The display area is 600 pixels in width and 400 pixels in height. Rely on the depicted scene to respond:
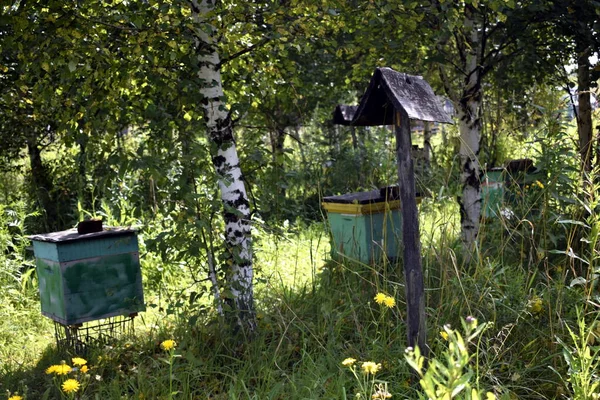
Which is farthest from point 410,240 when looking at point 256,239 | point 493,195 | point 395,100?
point 493,195

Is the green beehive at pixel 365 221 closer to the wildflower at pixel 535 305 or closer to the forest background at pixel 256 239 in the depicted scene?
the forest background at pixel 256 239

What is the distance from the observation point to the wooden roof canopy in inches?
137

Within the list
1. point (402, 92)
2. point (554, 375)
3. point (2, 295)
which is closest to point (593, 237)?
point (554, 375)

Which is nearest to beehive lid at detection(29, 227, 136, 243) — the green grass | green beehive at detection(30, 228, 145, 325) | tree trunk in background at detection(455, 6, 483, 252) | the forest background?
green beehive at detection(30, 228, 145, 325)

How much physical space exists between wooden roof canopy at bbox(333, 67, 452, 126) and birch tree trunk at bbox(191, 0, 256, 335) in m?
1.01

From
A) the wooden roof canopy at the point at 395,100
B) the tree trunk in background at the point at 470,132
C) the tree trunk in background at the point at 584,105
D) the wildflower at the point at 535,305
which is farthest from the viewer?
the tree trunk in background at the point at 584,105

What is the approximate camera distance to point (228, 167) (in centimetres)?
449

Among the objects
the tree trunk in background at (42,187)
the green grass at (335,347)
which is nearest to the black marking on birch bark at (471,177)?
the green grass at (335,347)

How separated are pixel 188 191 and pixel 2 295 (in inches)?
110

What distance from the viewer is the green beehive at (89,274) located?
14.6 ft

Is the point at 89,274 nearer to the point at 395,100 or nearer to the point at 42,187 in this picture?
the point at 395,100

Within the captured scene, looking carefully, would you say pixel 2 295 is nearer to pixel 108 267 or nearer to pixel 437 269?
pixel 108 267

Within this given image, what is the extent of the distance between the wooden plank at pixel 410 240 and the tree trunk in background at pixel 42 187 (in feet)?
18.1

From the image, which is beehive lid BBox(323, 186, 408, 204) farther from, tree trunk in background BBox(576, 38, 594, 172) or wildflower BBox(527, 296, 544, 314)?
tree trunk in background BBox(576, 38, 594, 172)
